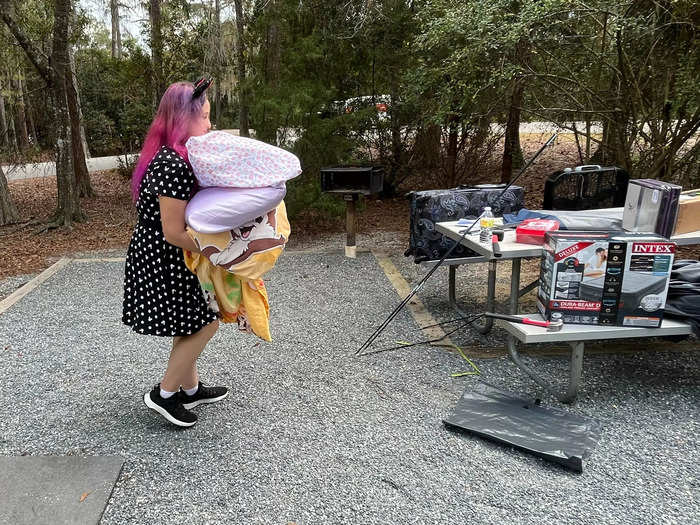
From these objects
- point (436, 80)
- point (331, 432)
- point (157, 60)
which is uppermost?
point (157, 60)

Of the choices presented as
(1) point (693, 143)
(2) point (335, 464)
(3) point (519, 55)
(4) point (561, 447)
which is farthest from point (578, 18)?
(2) point (335, 464)

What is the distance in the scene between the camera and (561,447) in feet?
8.13

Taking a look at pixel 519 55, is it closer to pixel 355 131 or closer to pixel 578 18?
pixel 578 18

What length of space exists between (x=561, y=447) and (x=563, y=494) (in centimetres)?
28

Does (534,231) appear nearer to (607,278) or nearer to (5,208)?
(607,278)

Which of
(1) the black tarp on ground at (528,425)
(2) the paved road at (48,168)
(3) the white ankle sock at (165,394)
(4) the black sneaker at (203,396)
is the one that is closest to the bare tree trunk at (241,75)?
(2) the paved road at (48,168)

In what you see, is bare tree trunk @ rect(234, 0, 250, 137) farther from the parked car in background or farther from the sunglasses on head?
the sunglasses on head

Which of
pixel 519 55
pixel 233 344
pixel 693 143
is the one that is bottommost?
pixel 233 344

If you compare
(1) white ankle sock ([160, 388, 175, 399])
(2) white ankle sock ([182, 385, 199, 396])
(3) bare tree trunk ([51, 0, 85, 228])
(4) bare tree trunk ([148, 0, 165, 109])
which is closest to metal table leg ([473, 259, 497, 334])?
(2) white ankle sock ([182, 385, 199, 396])

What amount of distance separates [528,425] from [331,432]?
923 millimetres

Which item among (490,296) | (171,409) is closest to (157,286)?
(171,409)

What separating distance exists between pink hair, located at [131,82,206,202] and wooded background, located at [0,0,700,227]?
10.2 feet

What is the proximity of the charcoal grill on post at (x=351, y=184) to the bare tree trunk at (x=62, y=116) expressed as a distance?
3.79 meters

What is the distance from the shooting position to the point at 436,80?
6180mm
